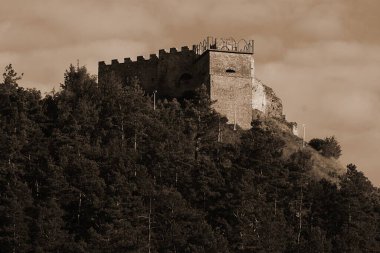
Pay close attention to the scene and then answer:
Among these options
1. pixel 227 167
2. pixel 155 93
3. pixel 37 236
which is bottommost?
pixel 37 236

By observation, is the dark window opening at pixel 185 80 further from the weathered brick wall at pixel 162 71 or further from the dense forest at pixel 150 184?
the dense forest at pixel 150 184

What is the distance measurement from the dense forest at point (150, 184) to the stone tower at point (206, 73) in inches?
165

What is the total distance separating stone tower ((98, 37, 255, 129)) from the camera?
93.9 metres

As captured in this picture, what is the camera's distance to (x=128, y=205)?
72.2 metres

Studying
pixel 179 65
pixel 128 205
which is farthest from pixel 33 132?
pixel 179 65

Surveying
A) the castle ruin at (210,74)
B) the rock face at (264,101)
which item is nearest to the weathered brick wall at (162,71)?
the castle ruin at (210,74)

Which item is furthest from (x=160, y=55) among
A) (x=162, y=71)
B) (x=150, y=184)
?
(x=150, y=184)

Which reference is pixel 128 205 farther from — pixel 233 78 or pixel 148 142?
pixel 233 78

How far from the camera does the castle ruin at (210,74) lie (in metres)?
93.9

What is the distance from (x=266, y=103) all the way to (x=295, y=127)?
17.1 ft

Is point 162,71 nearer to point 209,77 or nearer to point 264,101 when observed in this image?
point 209,77

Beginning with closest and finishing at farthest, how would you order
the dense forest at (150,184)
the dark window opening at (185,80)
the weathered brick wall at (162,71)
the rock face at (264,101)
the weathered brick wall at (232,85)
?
the dense forest at (150,184)
the weathered brick wall at (232,85)
the dark window opening at (185,80)
the weathered brick wall at (162,71)
the rock face at (264,101)

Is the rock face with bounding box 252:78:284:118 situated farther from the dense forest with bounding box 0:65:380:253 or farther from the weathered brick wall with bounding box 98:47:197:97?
the dense forest with bounding box 0:65:380:253

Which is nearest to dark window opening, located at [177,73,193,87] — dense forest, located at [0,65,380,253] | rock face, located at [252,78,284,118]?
rock face, located at [252,78,284,118]
